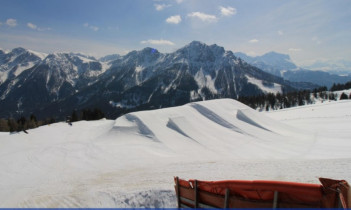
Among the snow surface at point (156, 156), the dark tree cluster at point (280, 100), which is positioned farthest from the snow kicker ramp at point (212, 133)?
the dark tree cluster at point (280, 100)

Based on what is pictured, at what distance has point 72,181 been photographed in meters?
15.1

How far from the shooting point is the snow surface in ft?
41.7

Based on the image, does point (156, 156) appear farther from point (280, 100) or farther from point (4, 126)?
point (280, 100)

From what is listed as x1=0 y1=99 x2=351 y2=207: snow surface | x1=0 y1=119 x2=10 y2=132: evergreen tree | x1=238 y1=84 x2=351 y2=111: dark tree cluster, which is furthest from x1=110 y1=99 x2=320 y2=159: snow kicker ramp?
x1=238 y1=84 x2=351 y2=111: dark tree cluster

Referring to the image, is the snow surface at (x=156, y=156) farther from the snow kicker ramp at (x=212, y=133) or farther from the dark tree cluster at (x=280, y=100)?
the dark tree cluster at (x=280, y=100)

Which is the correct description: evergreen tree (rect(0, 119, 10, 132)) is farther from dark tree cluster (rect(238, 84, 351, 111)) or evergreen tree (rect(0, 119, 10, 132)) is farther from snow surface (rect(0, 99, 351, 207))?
dark tree cluster (rect(238, 84, 351, 111))

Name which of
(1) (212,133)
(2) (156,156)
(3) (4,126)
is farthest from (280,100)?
(3) (4,126)

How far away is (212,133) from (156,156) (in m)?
10.8

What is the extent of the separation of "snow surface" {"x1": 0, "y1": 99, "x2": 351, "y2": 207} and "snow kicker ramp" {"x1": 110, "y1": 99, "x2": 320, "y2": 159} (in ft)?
0.37

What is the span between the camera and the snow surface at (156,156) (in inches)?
500

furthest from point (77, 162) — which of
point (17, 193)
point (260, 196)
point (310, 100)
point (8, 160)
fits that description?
point (310, 100)

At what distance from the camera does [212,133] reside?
2916 centimetres

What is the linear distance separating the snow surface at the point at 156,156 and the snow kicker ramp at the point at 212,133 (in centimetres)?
11

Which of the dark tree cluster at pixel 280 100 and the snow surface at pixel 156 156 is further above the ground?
the dark tree cluster at pixel 280 100
